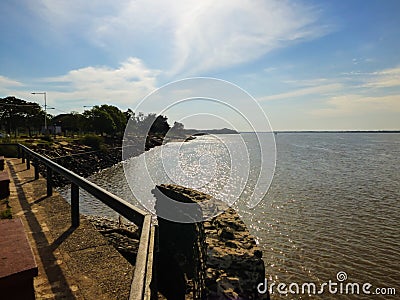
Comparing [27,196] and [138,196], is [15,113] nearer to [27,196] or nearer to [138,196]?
[138,196]

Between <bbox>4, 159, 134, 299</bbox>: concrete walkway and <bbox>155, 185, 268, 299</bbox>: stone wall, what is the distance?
2.80 m

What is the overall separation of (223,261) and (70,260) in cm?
345

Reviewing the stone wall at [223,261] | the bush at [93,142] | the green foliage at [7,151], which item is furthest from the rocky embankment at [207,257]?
the bush at [93,142]

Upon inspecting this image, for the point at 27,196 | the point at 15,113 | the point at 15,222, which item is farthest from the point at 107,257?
the point at 15,113

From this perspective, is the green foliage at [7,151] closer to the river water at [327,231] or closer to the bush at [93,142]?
the river water at [327,231]

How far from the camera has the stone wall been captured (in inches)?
231

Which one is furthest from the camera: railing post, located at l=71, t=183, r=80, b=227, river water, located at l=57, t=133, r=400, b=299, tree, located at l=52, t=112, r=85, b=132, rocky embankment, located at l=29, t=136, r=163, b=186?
tree, located at l=52, t=112, r=85, b=132

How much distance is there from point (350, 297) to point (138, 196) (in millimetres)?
16482

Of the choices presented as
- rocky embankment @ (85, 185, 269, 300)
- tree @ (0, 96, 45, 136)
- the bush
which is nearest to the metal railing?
rocky embankment @ (85, 185, 269, 300)

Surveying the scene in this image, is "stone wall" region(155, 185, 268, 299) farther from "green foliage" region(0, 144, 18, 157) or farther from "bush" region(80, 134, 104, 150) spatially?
"bush" region(80, 134, 104, 150)

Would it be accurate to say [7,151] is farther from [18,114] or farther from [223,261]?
[18,114]

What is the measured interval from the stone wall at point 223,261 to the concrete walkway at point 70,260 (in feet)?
9.18

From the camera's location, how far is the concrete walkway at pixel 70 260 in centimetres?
265

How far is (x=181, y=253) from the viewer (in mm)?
9688
